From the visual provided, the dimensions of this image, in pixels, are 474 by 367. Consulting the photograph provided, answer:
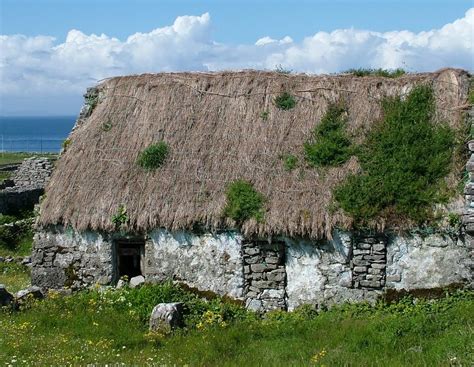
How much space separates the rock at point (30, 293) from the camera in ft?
48.5

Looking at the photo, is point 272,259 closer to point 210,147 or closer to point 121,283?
point 210,147

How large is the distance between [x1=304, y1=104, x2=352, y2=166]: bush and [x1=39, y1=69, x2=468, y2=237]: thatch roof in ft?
0.76

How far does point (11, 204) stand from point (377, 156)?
19.2 m

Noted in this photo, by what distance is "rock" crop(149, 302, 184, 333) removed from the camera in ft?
41.1

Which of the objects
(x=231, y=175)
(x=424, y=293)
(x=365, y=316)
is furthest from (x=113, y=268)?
(x=424, y=293)

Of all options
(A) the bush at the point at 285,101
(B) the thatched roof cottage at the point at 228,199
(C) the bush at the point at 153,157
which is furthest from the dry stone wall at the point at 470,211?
(C) the bush at the point at 153,157

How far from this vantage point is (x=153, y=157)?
16.2 m

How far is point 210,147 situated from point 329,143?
307 centimetres

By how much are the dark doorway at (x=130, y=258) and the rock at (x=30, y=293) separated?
77.4 inches

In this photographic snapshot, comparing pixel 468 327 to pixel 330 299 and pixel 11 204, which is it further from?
pixel 11 204

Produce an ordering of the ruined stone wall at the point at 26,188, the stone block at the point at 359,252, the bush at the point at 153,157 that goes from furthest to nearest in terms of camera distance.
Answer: the ruined stone wall at the point at 26,188 < the bush at the point at 153,157 < the stone block at the point at 359,252

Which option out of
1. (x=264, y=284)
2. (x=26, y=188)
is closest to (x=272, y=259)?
(x=264, y=284)

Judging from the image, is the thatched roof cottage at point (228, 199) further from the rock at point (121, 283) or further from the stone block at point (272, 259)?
the rock at point (121, 283)

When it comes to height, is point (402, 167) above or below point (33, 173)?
above
